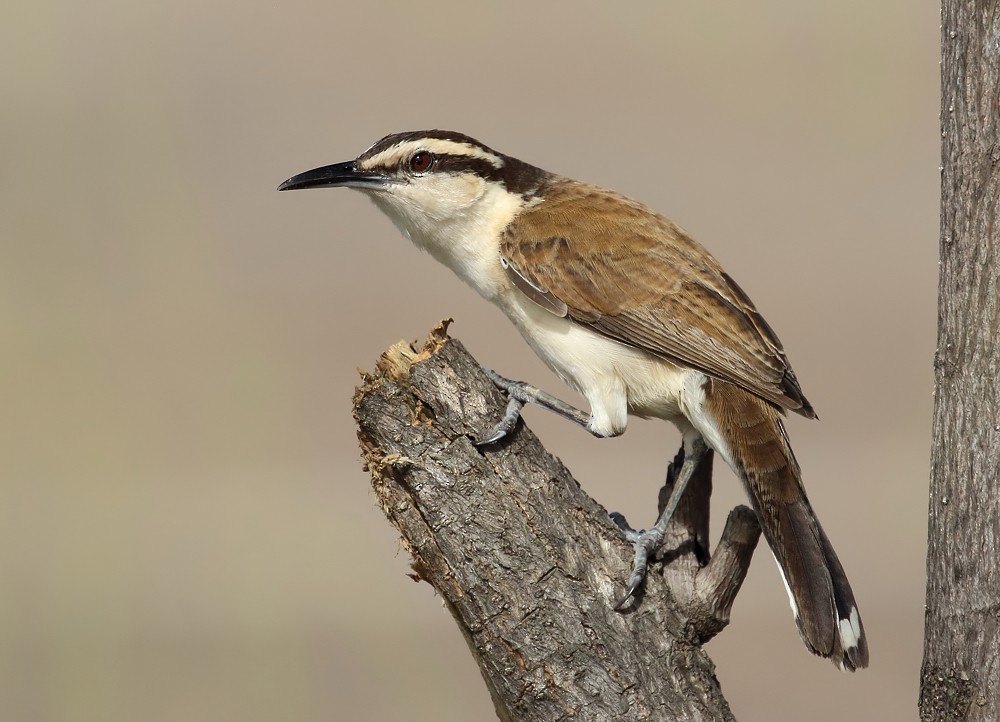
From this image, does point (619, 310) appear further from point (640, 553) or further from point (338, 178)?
point (338, 178)

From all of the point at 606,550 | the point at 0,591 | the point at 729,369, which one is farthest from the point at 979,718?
the point at 0,591

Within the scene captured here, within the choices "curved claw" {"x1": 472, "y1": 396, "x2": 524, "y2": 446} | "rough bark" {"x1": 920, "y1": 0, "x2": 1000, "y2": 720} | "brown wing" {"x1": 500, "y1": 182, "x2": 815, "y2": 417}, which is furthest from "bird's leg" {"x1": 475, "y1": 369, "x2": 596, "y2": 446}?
"rough bark" {"x1": 920, "y1": 0, "x2": 1000, "y2": 720}

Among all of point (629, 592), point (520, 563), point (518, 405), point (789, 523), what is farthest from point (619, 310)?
point (520, 563)

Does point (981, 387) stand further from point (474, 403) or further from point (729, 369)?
point (474, 403)

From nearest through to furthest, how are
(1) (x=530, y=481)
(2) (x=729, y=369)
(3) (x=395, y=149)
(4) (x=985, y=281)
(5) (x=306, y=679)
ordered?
(4) (x=985, y=281)
(1) (x=530, y=481)
(2) (x=729, y=369)
(3) (x=395, y=149)
(5) (x=306, y=679)

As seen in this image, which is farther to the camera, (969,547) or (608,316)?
(608,316)

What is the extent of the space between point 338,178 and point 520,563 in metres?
2.30

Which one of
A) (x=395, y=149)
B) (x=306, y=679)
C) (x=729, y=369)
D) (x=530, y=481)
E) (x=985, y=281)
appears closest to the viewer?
(x=985, y=281)

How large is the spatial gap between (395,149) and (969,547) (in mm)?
3202

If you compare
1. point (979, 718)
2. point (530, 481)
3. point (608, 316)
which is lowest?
point (979, 718)

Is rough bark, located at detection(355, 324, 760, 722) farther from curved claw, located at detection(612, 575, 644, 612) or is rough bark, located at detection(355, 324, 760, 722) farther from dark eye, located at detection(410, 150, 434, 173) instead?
dark eye, located at detection(410, 150, 434, 173)

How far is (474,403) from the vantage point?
14.8ft

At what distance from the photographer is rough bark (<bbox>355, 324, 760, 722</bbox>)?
4.20 meters

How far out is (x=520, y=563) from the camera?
4.21 meters
